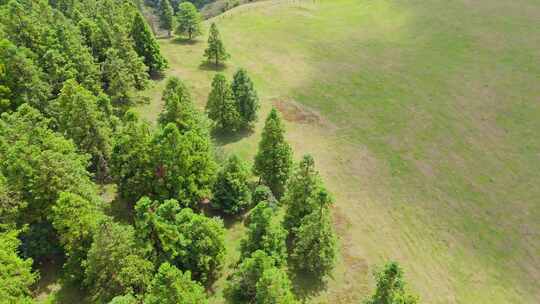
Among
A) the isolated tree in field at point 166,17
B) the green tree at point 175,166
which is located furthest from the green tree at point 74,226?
the isolated tree in field at point 166,17

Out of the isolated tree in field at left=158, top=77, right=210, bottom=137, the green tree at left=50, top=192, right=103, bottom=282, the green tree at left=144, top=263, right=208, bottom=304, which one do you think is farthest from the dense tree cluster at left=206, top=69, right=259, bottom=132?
the green tree at left=144, top=263, right=208, bottom=304

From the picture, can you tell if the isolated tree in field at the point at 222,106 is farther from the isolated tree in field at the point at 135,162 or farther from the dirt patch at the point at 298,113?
the isolated tree in field at the point at 135,162

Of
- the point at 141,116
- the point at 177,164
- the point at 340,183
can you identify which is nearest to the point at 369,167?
the point at 340,183

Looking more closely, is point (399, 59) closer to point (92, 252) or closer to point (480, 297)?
point (480, 297)

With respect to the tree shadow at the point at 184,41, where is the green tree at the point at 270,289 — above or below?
below

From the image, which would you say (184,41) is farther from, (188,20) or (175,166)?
(175,166)

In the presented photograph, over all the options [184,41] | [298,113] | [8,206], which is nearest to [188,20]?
[184,41]

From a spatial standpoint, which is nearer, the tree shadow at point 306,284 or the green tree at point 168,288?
the green tree at point 168,288

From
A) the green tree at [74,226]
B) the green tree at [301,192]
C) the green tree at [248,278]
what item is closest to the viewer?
the green tree at [248,278]
